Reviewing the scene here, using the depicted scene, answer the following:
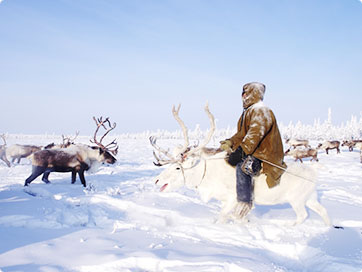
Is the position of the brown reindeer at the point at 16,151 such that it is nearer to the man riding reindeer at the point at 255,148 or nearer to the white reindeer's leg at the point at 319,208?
the man riding reindeer at the point at 255,148

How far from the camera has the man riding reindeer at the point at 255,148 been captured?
12.1ft

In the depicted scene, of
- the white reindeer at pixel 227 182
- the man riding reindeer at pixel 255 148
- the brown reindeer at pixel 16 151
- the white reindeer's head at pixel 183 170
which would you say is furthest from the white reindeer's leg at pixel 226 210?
the brown reindeer at pixel 16 151

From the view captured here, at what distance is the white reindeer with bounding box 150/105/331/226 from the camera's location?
4.12m

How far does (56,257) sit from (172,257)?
3.81 feet

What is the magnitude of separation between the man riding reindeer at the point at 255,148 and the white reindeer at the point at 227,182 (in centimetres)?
19

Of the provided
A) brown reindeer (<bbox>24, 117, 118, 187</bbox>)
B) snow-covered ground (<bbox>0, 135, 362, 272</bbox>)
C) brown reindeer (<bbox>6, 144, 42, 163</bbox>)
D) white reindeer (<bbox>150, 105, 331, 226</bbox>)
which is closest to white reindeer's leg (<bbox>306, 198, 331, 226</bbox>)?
white reindeer (<bbox>150, 105, 331, 226</bbox>)

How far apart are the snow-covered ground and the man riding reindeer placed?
68 cm

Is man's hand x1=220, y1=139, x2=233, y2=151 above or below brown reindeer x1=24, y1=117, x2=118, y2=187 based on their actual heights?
above

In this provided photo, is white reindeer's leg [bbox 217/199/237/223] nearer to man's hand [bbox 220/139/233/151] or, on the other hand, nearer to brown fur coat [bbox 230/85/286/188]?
brown fur coat [bbox 230/85/286/188]

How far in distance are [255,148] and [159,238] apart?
191 centimetres

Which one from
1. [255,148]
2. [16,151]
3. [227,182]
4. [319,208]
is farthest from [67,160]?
[16,151]

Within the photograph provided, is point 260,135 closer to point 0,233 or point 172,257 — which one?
point 172,257

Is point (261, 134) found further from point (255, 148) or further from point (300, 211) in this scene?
point (300, 211)

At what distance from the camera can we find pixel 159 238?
318 cm
